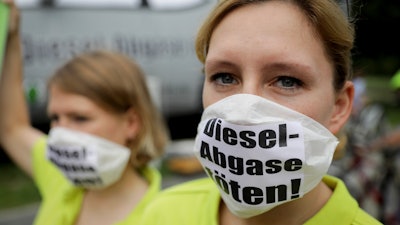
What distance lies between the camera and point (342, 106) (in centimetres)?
171

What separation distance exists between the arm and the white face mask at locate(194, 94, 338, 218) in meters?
1.62

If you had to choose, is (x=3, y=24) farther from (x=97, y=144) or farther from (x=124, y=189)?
(x=124, y=189)

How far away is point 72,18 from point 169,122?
290 cm

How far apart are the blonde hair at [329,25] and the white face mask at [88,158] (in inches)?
40.7

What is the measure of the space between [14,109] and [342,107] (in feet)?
5.95

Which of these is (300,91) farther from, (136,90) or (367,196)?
(367,196)

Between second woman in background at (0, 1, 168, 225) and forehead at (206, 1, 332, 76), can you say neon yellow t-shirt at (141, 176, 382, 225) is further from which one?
second woman in background at (0, 1, 168, 225)

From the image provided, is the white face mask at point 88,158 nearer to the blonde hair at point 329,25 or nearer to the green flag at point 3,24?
the green flag at point 3,24

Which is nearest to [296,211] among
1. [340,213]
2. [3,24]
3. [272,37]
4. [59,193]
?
[340,213]

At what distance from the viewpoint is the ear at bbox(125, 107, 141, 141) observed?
272cm

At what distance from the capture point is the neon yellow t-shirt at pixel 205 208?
1.59m

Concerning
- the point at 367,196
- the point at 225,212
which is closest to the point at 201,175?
the point at 367,196

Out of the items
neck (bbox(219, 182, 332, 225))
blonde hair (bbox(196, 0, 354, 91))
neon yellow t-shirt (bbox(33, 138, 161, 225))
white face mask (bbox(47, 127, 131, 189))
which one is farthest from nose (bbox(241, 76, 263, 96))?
white face mask (bbox(47, 127, 131, 189))

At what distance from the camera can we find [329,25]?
62.1 inches
